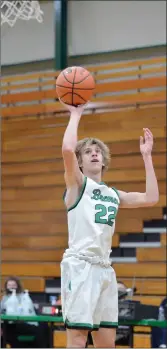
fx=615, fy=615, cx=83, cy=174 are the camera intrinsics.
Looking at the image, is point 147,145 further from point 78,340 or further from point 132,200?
point 78,340

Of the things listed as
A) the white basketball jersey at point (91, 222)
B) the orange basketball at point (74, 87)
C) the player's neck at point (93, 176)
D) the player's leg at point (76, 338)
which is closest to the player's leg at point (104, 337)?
the player's leg at point (76, 338)

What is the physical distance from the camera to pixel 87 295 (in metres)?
3.26

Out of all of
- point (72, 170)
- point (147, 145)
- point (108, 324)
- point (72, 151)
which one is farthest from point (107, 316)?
point (147, 145)

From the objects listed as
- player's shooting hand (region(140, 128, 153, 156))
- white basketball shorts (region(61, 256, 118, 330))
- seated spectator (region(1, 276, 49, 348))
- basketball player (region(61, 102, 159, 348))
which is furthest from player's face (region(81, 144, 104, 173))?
seated spectator (region(1, 276, 49, 348))

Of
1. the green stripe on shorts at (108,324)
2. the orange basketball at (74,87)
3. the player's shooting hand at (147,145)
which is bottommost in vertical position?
the green stripe on shorts at (108,324)

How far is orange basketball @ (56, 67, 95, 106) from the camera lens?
3.43 metres

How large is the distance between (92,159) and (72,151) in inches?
11.3

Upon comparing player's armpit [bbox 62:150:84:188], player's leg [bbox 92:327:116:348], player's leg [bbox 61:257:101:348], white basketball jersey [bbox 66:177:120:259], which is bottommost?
player's leg [bbox 92:327:116:348]

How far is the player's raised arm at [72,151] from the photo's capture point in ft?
10.7

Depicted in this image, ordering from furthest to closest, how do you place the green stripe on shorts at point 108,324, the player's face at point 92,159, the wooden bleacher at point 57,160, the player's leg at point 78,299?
the wooden bleacher at point 57,160
the player's face at point 92,159
the green stripe on shorts at point 108,324
the player's leg at point 78,299

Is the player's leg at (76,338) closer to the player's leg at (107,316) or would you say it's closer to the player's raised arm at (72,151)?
the player's leg at (107,316)

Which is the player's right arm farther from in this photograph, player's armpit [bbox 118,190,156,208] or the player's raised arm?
player's armpit [bbox 118,190,156,208]

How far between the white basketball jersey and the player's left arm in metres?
0.21

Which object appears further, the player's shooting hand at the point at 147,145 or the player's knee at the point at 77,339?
the player's shooting hand at the point at 147,145
